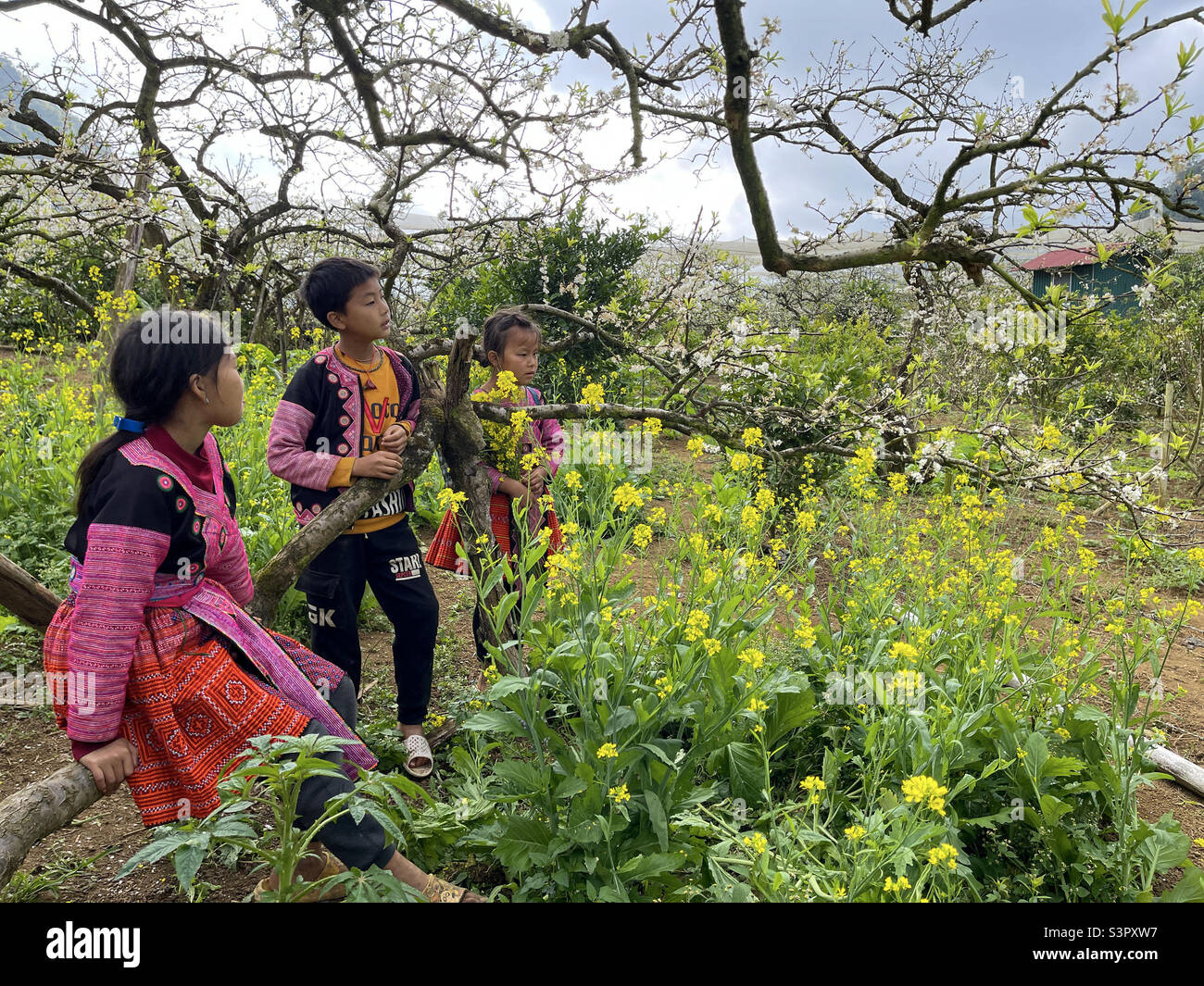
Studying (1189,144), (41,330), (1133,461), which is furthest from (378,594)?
(41,330)

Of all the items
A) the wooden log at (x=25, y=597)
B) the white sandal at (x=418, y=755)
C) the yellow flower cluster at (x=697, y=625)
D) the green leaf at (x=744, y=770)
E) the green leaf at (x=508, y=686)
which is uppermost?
the wooden log at (x=25, y=597)

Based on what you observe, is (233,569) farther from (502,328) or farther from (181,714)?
(502,328)

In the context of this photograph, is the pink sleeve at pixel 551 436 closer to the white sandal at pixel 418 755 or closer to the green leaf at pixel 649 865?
the white sandal at pixel 418 755

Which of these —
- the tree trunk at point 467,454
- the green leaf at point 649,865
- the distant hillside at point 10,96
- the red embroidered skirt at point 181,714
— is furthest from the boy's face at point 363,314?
the distant hillside at point 10,96

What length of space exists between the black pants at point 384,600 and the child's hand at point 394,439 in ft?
0.93

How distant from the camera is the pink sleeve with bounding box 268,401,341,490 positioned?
2412 millimetres

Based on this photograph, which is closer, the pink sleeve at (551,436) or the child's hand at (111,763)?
the child's hand at (111,763)

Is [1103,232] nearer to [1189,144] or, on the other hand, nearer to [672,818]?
[1189,144]

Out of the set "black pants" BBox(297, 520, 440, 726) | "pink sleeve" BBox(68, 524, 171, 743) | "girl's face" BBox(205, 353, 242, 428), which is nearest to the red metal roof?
"black pants" BBox(297, 520, 440, 726)

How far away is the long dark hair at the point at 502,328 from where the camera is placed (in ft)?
9.71

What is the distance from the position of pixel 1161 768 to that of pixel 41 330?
1326 cm

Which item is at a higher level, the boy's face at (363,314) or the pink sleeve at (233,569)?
the boy's face at (363,314)

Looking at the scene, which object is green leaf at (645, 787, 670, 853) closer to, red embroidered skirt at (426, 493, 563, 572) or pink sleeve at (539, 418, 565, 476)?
red embroidered skirt at (426, 493, 563, 572)

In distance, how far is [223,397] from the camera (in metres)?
1.81
